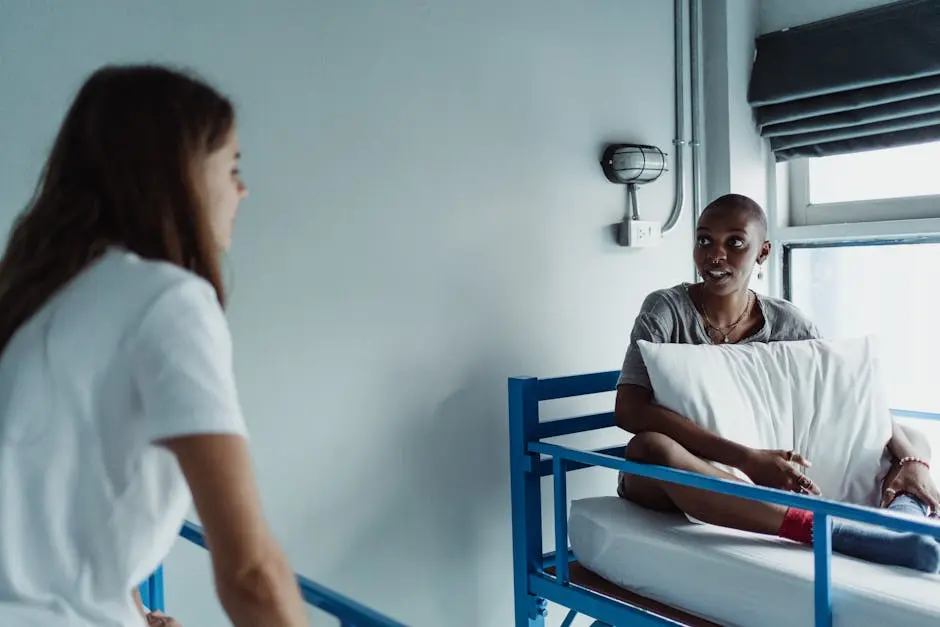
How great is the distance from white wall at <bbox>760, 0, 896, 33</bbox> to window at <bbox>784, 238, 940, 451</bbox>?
704 mm

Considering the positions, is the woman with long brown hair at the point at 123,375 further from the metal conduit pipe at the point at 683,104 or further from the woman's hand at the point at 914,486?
the metal conduit pipe at the point at 683,104

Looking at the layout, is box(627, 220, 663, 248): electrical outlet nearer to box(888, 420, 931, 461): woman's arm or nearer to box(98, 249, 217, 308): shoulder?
box(888, 420, 931, 461): woman's arm

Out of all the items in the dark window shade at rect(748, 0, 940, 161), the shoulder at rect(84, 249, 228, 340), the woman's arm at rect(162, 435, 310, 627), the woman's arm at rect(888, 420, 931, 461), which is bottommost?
the woman's arm at rect(888, 420, 931, 461)

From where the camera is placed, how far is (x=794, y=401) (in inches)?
75.4

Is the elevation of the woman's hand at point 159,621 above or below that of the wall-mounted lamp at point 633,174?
below

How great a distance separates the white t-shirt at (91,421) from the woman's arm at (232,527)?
0.03m

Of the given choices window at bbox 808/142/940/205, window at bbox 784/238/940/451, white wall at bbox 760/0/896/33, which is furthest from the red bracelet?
white wall at bbox 760/0/896/33

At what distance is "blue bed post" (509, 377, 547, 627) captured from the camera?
1.94 metres

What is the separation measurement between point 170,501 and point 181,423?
0.15 m

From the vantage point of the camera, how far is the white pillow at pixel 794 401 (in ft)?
5.98

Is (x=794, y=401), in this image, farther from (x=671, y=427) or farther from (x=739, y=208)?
(x=739, y=208)

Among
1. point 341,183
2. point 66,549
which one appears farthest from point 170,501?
point 341,183

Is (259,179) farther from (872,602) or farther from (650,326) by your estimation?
(872,602)

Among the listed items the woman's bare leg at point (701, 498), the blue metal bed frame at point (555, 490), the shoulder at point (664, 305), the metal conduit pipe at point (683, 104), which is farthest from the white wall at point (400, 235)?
the woman's bare leg at point (701, 498)
